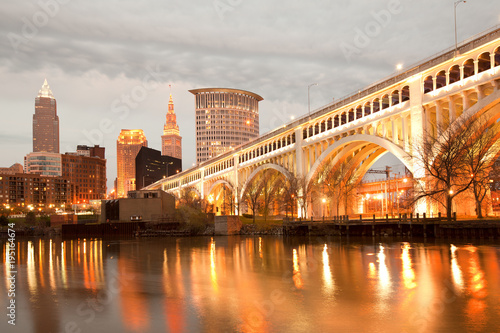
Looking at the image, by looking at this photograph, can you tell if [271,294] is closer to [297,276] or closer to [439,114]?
[297,276]

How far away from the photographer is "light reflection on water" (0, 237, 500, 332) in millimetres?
14727

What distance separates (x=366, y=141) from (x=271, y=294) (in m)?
43.9

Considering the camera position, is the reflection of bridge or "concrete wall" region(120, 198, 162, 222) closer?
the reflection of bridge

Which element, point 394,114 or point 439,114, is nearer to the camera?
point 439,114

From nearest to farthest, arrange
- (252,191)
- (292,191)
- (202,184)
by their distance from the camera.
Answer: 1. (292,191)
2. (252,191)
3. (202,184)

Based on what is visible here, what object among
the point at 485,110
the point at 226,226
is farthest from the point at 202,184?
the point at 485,110

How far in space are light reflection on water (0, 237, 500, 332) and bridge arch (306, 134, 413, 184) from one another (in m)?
19.6

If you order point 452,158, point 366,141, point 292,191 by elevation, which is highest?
point 366,141

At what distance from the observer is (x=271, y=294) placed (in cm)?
1941

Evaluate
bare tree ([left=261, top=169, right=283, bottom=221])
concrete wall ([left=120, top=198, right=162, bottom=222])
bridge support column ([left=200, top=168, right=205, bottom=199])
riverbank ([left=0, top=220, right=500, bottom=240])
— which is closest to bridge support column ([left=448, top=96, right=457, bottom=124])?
riverbank ([left=0, top=220, right=500, bottom=240])

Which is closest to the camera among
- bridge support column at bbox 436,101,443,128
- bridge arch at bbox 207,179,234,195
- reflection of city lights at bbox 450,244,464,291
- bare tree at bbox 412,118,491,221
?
reflection of city lights at bbox 450,244,464,291

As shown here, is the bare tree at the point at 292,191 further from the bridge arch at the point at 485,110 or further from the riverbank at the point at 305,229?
the bridge arch at the point at 485,110

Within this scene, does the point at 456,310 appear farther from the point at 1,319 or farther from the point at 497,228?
the point at 497,228

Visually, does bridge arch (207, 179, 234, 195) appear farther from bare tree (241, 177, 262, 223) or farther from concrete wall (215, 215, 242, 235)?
concrete wall (215, 215, 242, 235)
